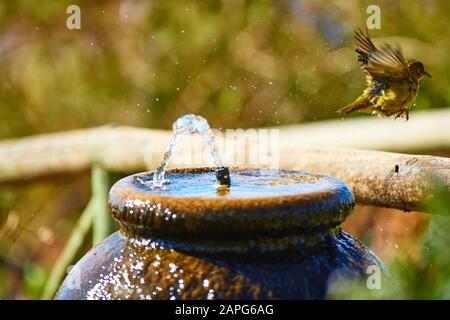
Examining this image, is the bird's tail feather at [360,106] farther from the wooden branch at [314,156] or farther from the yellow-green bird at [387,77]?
the wooden branch at [314,156]

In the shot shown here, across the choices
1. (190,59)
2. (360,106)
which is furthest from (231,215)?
(190,59)

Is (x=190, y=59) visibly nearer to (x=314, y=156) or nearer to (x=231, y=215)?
(x=314, y=156)

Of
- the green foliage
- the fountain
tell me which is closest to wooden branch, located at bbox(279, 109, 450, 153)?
the fountain

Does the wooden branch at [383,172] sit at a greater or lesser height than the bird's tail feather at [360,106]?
lesser

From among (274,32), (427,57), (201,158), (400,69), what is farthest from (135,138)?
(274,32)

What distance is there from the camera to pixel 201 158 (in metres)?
2.48

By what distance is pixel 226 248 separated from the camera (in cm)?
130

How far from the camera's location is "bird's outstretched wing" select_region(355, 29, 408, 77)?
6.42 feet

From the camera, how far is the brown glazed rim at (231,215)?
4.21ft

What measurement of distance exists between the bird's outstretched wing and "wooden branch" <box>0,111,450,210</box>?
9.0 inches

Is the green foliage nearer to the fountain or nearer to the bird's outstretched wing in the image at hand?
the bird's outstretched wing

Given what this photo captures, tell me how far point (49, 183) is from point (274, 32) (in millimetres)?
2928

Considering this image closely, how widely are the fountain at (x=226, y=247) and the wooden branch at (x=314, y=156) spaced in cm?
20

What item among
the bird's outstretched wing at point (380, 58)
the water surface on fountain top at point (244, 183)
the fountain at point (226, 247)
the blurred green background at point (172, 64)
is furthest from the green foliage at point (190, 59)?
the fountain at point (226, 247)
